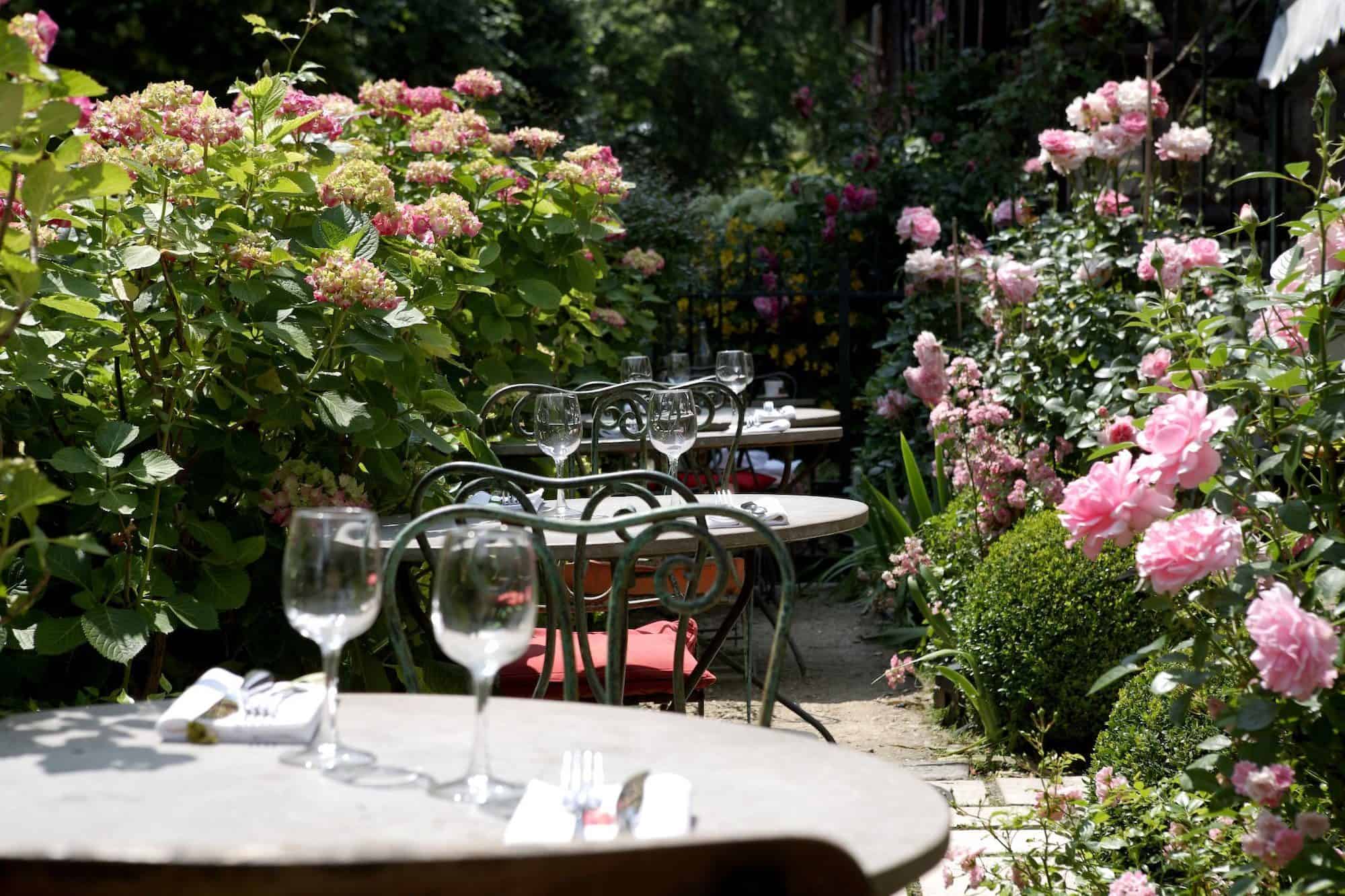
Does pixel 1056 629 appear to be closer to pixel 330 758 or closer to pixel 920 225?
pixel 920 225

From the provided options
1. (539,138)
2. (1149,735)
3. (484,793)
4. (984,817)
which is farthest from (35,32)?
(539,138)

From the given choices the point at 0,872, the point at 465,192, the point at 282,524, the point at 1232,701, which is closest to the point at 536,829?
the point at 0,872

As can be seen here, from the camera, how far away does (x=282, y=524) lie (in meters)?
2.95

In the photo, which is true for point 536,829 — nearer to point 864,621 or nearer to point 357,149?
point 357,149

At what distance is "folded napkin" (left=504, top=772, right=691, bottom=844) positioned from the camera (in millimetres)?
1198

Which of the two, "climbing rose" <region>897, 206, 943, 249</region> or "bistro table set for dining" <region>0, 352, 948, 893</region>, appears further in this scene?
"climbing rose" <region>897, 206, 943, 249</region>

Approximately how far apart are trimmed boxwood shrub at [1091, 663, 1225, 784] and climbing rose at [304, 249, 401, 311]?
1682 mm

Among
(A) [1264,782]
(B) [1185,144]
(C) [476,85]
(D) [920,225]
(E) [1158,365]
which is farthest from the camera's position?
(D) [920,225]

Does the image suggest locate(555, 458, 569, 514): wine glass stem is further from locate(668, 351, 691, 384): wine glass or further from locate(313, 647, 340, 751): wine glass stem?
locate(668, 351, 691, 384): wine glass

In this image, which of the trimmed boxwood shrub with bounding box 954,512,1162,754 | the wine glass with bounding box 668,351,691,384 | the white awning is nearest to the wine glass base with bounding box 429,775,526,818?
the trimmed boxwood shrub with bounding box 954,512,1162,754

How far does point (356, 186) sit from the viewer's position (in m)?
3.09

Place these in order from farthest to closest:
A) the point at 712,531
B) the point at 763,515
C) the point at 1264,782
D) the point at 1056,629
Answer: the point at 1056,629 → the point at 763,515 → the point at 712,531 → the point at 1264,782

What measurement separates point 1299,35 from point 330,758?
14.1ft

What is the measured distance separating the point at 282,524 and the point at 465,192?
1.83 meters
